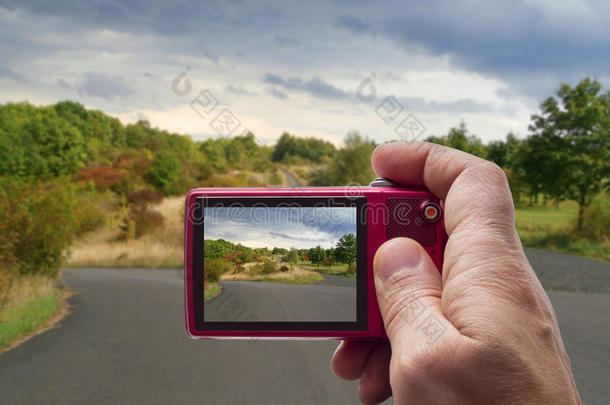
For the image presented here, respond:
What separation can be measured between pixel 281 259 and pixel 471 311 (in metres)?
0.54

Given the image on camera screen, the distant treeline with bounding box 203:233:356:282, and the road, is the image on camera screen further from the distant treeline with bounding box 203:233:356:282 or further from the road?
the road

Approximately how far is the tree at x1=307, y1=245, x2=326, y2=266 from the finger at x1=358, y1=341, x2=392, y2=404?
548mm

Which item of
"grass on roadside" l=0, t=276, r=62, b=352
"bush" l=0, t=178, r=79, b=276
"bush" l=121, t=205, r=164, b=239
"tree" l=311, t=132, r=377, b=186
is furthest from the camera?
"tree" l=311, t=132, r=377, b=186

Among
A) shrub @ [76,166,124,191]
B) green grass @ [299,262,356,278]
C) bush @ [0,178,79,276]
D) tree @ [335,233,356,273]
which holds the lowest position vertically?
bush @ [0,178,79,276]

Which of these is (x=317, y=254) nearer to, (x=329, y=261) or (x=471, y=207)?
(x=329, y=261)

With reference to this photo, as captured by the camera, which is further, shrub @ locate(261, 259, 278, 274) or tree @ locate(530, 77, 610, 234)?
tree @ locate(530, 77, 610, 234)

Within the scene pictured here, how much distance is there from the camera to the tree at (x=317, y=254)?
137 centimetres

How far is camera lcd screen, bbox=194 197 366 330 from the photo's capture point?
52.9 inches

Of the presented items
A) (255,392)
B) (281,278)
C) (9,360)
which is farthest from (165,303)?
(281,278)

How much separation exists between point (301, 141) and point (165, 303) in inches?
1489

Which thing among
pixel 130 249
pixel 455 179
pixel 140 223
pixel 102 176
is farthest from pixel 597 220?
pixel 102 176

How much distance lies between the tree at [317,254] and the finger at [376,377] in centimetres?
55

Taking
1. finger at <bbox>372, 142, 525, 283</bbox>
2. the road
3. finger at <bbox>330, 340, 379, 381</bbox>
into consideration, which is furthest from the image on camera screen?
the road

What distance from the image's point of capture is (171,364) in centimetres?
579
